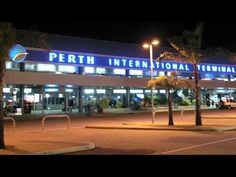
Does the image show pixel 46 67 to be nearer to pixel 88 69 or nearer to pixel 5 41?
pixel 88 69

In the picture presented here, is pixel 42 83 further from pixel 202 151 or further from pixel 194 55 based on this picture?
pixel 202 151

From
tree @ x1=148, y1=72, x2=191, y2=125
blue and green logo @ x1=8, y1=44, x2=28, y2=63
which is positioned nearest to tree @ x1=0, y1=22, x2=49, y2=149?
blue and green logo @ x1=8, y1=44, x2=28, y2=63

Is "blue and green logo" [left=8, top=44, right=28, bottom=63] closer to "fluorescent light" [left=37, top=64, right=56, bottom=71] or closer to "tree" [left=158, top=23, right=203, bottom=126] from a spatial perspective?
"tree" [left=158, top=23, right=203, bottom=126]

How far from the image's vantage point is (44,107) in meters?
48.7

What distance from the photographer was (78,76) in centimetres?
4950

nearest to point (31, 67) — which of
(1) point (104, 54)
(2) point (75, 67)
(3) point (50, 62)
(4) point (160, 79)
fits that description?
(3) point (50, 62)

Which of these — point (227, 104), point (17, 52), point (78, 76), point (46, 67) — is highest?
point (46, 67)

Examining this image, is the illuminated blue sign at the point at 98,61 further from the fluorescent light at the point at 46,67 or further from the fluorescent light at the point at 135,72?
the fluorescent light at the point at 46,67

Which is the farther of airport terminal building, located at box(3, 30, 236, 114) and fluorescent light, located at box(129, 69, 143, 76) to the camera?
fluorescent light, located at box(129, 69, 143, 76)

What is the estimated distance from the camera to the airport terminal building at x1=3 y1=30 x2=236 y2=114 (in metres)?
45.9

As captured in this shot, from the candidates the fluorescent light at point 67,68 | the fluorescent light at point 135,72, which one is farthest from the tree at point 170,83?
the fluorescent light at point 135,72

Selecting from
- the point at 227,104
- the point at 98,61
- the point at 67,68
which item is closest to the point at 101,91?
the point at 98,61
